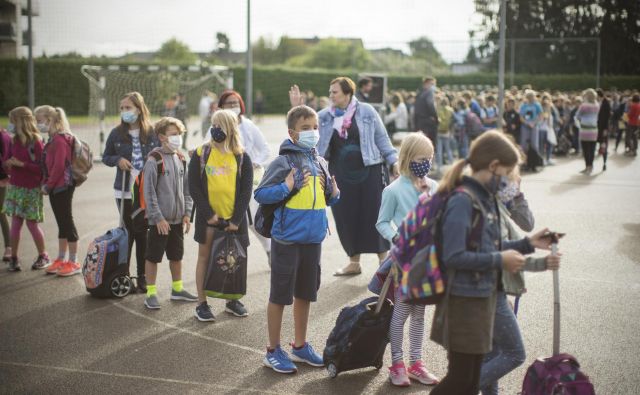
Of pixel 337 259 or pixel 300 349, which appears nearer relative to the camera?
pixel 300 349

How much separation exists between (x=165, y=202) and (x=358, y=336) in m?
2.75

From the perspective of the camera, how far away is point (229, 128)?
679cm

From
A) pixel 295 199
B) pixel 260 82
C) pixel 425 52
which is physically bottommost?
pixel 295 199

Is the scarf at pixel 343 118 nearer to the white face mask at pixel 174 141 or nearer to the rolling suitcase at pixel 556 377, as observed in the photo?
the white face mask at pixel 174 141

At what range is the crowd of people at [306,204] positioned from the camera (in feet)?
13.3

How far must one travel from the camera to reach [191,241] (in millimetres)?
11172

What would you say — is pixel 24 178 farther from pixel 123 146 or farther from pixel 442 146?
pixel 442 146

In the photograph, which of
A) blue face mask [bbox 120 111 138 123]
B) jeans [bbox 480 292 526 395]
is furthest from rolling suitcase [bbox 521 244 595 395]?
blue face mask [bbox 120 111 138 123]

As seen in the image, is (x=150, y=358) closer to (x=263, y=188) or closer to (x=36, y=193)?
(x=263, y=188)

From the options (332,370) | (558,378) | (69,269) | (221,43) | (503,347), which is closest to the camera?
(558,378)

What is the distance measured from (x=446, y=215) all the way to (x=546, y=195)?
12200 mm

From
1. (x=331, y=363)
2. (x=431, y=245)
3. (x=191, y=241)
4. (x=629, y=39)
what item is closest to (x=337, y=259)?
(x=191, y=241)

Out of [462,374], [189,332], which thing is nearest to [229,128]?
[189,332]

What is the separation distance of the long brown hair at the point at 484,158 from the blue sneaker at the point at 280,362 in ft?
7.49
